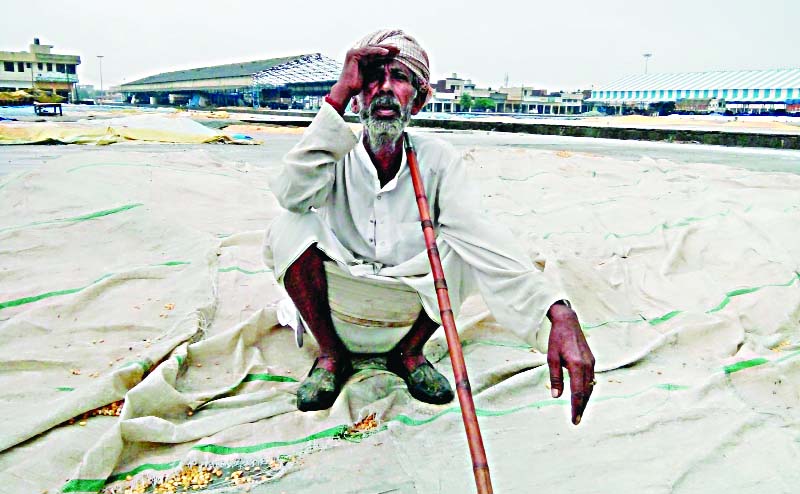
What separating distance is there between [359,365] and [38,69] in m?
47.2

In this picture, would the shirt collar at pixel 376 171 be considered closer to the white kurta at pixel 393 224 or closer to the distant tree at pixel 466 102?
the white kurta at pixel 393 224

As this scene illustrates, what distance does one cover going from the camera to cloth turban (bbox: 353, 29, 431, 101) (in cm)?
152

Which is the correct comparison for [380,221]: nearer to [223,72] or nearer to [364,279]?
[364,279]

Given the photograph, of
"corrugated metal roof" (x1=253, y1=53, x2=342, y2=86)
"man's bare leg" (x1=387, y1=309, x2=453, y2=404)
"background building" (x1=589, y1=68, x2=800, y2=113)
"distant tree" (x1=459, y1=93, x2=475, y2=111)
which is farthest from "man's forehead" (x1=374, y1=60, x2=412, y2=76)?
"distant tree" (x1=459, y1=93, x2=475, y2=111)

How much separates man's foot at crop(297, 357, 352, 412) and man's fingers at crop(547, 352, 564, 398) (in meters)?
0.61

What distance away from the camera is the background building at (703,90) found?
3200cm

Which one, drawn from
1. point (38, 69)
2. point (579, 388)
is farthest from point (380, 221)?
point (38, 69)

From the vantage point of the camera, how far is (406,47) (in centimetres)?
153

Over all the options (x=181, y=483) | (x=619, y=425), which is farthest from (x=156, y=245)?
(x=619, y=425)

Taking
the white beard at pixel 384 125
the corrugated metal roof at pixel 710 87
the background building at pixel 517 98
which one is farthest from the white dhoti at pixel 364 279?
the background building at pixel 517 98

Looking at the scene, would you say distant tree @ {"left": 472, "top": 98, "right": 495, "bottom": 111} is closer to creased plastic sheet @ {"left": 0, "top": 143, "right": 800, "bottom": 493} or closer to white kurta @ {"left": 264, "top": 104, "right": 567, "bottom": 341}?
creased plastic sheet @ {"left": 0, "top": 143, "right": 800, "bottom": 493}

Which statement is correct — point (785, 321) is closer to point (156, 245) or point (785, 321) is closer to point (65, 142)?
point (156, 245)

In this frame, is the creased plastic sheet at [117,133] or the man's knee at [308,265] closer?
the man's knee at [308,265]

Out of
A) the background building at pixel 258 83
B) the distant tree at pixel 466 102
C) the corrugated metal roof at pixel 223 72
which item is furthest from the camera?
the distant tree at pixel 466 102
